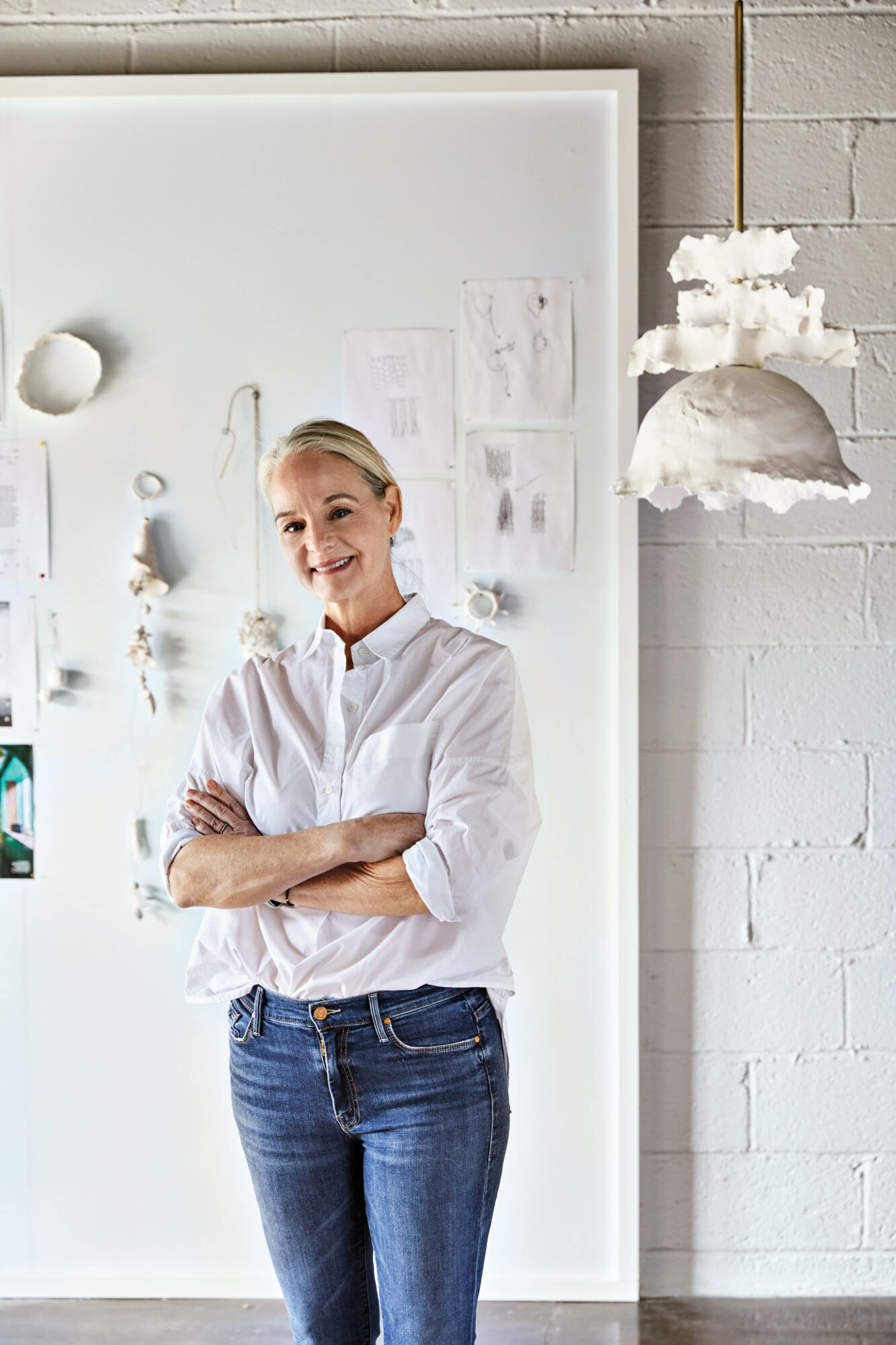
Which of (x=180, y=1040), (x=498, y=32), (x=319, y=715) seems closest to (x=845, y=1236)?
(x=180, y=1040)

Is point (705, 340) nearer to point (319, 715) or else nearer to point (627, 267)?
point (319, 715)

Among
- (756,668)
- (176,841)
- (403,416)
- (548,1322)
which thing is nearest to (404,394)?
(403,416)

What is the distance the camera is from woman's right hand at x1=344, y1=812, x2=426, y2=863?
1234 mm

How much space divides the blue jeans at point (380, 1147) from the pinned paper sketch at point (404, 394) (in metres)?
0.97

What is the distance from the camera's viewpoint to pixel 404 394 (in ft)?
5.95

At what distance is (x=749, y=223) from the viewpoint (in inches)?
70.4

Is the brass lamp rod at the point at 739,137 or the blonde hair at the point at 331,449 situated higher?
the brass lamp rod at the point at 739,137

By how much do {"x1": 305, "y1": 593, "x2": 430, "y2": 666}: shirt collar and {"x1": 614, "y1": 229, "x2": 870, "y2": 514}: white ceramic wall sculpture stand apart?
0.47 metres

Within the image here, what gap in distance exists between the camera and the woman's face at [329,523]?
135cm

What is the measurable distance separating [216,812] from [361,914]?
9.6 inches

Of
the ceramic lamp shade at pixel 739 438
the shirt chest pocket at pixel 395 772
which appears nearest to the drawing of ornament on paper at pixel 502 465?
the shirt chest pocket at pixel 395 772

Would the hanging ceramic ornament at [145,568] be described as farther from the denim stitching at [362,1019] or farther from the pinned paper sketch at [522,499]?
the denim stitching at [362,1019]

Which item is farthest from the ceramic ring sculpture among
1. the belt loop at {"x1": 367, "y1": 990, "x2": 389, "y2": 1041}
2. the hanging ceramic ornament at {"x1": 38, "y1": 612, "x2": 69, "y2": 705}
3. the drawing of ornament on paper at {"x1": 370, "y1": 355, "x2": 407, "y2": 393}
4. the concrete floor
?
the concrete floor

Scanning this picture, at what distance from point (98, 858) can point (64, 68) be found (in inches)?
56.0
